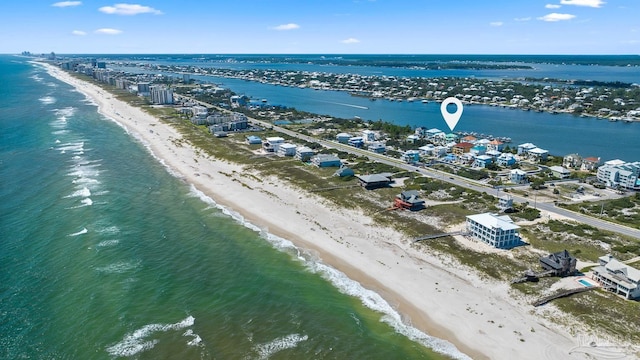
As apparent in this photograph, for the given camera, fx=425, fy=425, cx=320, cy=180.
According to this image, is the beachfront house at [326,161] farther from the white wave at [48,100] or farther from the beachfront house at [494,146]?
the white wave at [48,100]

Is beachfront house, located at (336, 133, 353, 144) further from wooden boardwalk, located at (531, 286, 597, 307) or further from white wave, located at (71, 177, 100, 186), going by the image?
wooden boardwalk, located at (531, 286, 597, 307)

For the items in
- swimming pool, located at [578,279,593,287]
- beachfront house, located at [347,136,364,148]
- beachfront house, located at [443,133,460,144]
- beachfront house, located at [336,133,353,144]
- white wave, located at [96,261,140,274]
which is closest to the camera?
swimming pool, located at [578,279,593,287]

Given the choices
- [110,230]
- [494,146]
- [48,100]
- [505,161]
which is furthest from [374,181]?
[48,100]

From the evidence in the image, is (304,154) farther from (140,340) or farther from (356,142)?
(140,340)

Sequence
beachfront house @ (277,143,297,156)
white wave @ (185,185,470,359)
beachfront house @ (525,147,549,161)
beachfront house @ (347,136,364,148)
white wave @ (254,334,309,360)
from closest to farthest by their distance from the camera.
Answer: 1. white wave @ (254,334,309,360)
2. white wave @ (185,185,470,359)
3. beachfront house @ (525,147,549,161)
4. beachfront house @ (277,143,297,156)
5. beachfront house @ (347,136,364,148)

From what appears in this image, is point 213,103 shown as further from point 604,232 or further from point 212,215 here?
point 604,232

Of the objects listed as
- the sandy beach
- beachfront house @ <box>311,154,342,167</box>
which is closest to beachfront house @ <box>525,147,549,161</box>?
beachfront house @ <box>311,154,342,167</box>

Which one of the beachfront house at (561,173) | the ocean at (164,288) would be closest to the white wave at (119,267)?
the ocean at (164,288)

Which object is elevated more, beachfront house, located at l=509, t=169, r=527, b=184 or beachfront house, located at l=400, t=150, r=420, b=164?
beachfront house, located at l=400, t=150, r=420, b=164
